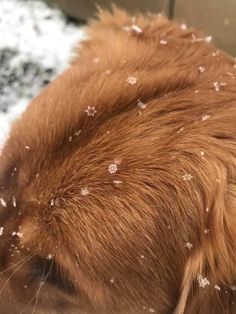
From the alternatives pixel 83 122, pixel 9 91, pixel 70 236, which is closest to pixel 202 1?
pixel 9 91

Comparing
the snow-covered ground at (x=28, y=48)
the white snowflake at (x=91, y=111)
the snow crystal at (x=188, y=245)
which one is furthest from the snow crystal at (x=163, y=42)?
the snow-covered ground at (x=28, y=48)

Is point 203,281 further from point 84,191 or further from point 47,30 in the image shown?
point 47,30

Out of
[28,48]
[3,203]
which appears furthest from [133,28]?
[28,48]

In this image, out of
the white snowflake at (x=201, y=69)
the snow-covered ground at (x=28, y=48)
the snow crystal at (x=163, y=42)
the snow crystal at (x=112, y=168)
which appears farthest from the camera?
the snow-covered ground at (x=28, y=48)

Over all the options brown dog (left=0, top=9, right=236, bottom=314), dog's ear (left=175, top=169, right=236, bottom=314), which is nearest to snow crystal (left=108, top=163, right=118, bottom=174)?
brown dog (left=0, top=9, right=236, bottom=314)

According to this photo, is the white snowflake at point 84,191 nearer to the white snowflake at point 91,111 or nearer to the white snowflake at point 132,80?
the white snowflake at point 91,111

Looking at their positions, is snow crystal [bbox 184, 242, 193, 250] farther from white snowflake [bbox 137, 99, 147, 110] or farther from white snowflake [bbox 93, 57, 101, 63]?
white snowflake [bbox 93, 57, 101, 63]
